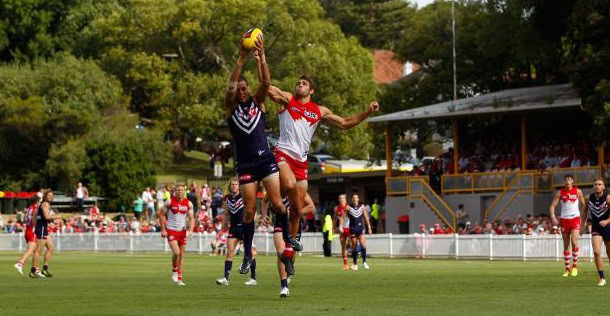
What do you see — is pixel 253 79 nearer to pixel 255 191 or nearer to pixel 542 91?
pixel 542 91

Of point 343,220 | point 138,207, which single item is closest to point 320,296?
point 343,220

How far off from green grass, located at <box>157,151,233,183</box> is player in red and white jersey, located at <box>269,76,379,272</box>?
246ft

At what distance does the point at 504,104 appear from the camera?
6291 cm

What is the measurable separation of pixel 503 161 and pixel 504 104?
2.67 meters

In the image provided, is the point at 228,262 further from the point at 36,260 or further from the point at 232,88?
the point at 232,88

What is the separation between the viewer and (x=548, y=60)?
7062 centimetres

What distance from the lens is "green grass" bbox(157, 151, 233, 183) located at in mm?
99750

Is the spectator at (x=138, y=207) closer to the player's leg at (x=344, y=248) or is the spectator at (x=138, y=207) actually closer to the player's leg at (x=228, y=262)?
the player's leg at (x=344, y=248)

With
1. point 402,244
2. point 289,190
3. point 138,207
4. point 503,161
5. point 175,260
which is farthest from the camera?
point 138,207

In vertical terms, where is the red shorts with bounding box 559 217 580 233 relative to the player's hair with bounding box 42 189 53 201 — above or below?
below

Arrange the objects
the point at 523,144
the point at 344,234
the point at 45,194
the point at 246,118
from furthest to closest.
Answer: the point at 523,144, the point at 344,234, the point at 45,194, the point at 246,118

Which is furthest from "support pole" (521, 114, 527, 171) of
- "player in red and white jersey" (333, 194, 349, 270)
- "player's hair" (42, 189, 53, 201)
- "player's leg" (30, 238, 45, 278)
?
"player's hair" (42, 189, 53, 201)

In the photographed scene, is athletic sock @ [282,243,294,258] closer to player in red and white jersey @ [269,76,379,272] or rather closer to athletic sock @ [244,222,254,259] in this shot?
player in red and white jersey @ [269,76,379,272]

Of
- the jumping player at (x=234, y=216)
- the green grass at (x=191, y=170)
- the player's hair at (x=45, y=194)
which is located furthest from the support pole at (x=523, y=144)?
the green grass at (x=191, y=170)
